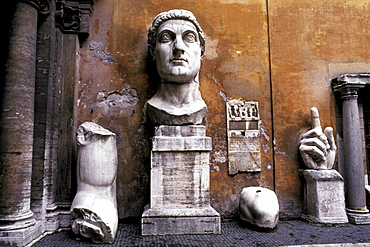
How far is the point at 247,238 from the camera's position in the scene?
335cm

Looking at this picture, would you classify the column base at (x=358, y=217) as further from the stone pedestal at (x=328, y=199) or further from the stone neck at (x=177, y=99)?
the stone neck at (x=177, y=99)

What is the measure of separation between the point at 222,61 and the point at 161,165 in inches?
80.8

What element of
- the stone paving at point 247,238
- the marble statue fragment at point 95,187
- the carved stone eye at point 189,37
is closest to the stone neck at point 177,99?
the carved stone eye at point 189,37

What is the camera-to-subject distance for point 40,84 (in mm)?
3600

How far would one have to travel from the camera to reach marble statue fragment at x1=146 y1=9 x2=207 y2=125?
3674 millimetres

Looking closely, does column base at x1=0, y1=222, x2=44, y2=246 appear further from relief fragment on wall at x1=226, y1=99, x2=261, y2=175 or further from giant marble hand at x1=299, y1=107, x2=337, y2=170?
giant marble hand at x1=299, y1=107, x2=337, y2=170

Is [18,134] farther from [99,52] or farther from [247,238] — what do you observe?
[247,238]

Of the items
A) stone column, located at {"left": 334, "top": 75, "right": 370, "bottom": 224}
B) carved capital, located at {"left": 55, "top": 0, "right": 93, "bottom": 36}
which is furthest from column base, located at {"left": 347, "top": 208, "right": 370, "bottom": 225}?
carved capital, located at {"left": 55, "top": 0, "right": 93, "bottom": 36}

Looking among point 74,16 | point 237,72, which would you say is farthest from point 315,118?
point 74,16

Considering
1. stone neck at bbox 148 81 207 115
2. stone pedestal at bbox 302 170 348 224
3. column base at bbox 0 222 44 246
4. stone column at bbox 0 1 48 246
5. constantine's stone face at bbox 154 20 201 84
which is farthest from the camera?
stone pedestal at bbox 302 170 348 224

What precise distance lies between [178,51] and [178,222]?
83.8 inches

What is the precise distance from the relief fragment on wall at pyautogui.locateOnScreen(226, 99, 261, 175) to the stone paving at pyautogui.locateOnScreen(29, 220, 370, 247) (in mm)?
915

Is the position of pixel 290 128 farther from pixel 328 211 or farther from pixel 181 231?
pixel 181 231

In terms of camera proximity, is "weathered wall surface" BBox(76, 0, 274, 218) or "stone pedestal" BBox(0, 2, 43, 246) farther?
"weathered wall surface" BBox(76, 0, 274, 218)
